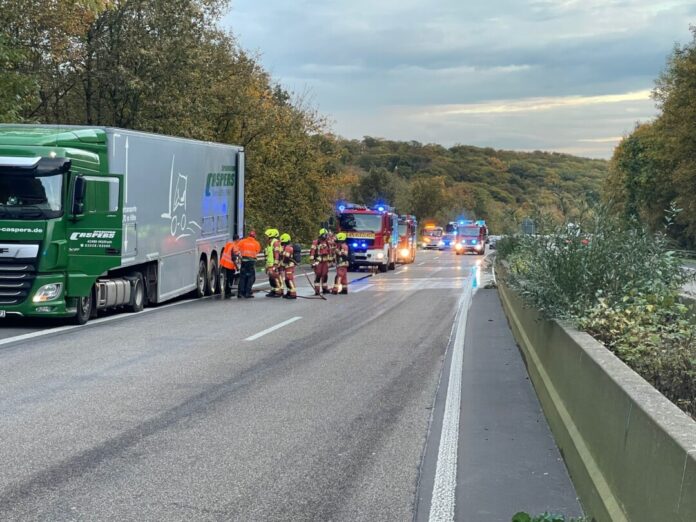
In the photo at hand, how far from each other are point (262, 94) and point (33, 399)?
119 ft

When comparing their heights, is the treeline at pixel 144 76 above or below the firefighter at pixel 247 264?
above

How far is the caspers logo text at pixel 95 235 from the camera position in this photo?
48.8 ft

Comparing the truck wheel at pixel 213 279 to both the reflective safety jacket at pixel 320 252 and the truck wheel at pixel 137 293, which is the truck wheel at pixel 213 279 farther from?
the truck wheel at pixel 137 293

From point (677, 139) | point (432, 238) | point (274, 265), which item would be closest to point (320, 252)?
point (274, 265)

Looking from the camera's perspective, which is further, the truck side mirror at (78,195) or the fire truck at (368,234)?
the fire truck at (368,234)

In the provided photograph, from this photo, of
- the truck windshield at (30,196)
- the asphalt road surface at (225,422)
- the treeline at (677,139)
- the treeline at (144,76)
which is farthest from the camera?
the treeline at (677,139)

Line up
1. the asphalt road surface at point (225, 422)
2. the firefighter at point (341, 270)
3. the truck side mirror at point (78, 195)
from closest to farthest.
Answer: the asphalt road surface at point (225, 422)
the truck side mirror at point (78, 195)
the firefighter at point (341, 270)

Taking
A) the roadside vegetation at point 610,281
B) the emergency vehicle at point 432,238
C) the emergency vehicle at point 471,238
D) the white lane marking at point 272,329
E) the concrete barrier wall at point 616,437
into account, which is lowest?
the emergency vehicle at point 432,238

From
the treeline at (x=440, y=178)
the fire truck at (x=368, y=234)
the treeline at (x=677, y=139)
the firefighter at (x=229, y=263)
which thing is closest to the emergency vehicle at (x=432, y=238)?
the treeline at (x=440, y=178)

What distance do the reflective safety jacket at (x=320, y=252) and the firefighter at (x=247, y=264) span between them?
180 centimetres

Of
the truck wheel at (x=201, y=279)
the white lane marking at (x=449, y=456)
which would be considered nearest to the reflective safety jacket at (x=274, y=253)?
the truck wheel at (x=201, y=279)

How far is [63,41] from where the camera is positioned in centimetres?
2658

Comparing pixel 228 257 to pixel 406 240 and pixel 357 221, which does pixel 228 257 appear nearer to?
pixel 357 221

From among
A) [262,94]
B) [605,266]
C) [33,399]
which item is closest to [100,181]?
[33,399]
